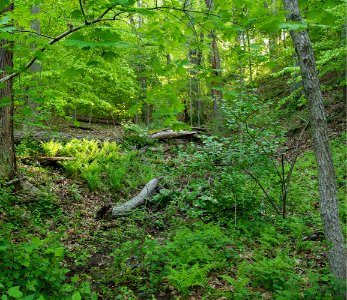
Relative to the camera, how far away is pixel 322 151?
3.92 metres

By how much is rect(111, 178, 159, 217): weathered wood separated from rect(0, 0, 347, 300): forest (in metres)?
0.03

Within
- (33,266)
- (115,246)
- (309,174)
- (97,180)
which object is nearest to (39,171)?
(97,180)

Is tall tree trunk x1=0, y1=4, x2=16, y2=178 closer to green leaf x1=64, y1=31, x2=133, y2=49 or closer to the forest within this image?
the forest

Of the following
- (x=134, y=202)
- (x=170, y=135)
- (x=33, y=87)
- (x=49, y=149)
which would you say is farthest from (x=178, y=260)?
(x=170, y=135)

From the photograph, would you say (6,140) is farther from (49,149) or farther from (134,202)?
(134,202)

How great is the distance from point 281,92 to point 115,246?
15201 mm

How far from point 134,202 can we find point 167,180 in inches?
41.9

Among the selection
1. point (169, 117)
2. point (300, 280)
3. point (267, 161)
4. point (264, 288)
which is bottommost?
point (264, 288)

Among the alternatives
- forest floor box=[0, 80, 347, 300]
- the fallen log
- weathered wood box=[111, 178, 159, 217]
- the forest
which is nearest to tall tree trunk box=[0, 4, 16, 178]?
the forest

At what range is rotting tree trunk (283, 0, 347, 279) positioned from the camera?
3.82 meters

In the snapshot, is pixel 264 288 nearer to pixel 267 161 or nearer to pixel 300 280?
pixel 300 280

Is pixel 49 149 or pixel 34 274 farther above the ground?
pixel 49 149

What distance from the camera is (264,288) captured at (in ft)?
13.2

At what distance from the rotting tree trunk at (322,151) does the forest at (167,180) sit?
0.01 metres
